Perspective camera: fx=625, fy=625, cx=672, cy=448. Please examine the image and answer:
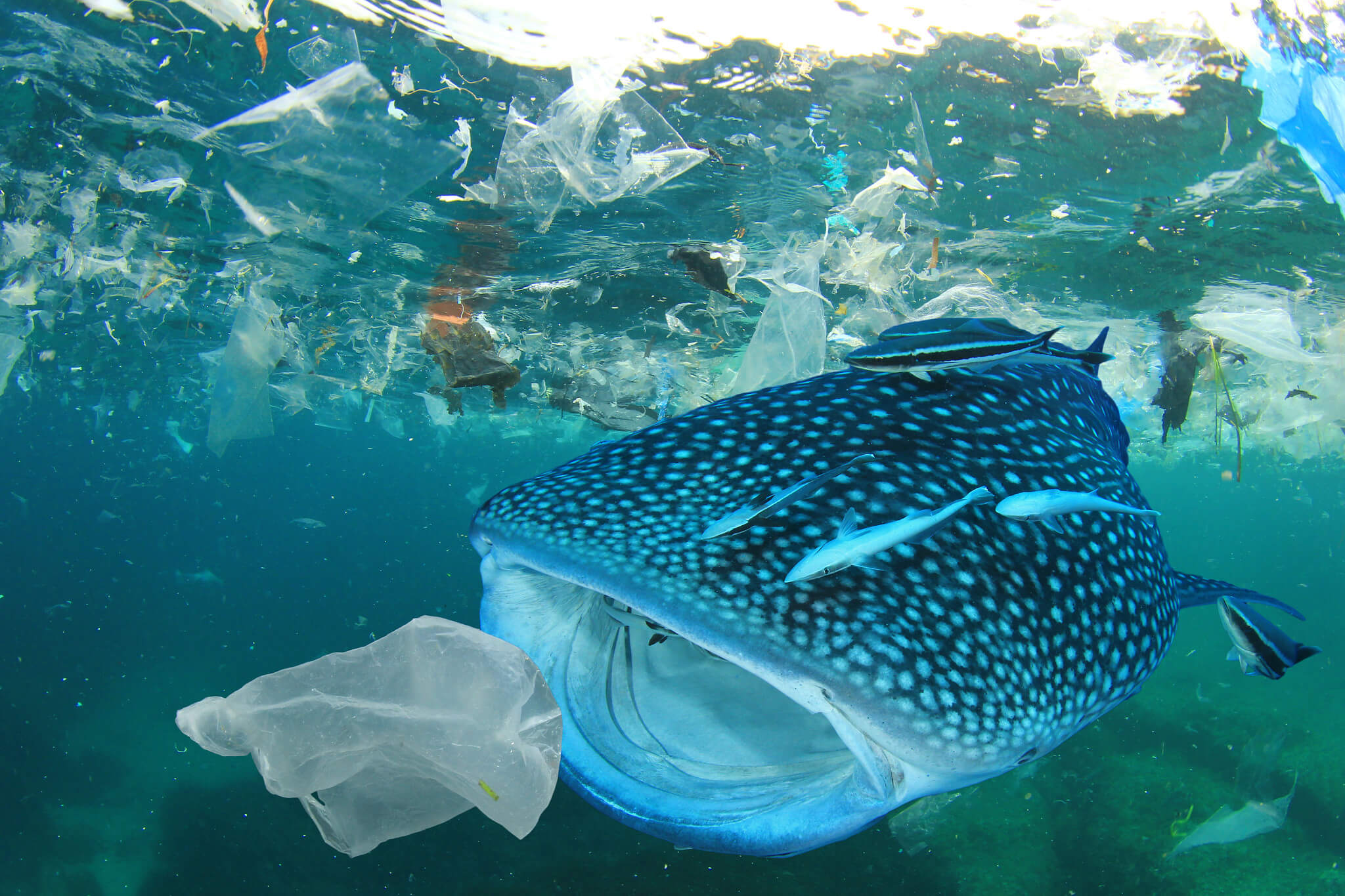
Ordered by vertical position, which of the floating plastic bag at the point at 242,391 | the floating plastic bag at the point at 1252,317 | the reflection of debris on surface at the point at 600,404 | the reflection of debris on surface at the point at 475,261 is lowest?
the reflection of debris on surface at the point at 600,404

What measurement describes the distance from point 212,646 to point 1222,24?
38766 mm

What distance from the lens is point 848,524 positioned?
1.58 meters

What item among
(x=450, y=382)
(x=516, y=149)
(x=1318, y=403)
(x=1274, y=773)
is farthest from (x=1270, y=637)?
(x=1318, y=403)

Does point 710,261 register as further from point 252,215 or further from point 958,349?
point 958,349

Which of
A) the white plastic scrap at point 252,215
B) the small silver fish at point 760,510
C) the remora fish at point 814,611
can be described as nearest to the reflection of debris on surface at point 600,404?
the white plastic scrap at point 252,215

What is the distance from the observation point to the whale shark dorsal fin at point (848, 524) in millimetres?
1550

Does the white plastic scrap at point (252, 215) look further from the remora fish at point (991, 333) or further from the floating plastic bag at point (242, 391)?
the remora fish at point (991, 333)

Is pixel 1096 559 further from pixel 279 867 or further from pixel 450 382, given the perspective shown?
pixel 279 867

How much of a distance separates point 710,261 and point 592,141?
3.89m

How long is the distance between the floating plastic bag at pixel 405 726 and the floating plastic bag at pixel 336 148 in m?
7.34

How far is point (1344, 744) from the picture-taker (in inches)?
618

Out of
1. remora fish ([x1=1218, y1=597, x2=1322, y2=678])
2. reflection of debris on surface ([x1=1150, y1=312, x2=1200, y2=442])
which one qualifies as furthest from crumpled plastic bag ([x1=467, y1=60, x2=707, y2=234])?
reflection of debris on surface ([x1=1150, y1=312, x2=1200, y2=442])

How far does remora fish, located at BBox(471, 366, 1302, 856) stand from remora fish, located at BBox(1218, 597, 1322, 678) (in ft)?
4.25

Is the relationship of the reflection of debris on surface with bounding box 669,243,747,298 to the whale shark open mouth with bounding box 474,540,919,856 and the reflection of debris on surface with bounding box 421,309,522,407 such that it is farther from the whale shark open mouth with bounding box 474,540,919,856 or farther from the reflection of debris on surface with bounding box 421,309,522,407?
the whale shark open mouth with bounding box 474,540,919,856
